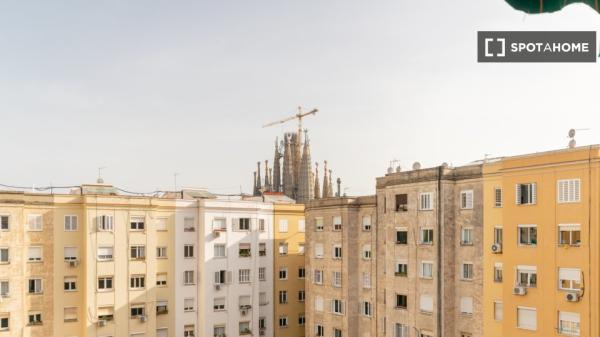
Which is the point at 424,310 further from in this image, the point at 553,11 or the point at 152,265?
the point at 553,11

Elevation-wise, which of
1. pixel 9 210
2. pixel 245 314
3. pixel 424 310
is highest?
pixel 9 210

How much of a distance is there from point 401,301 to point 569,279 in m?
13.5

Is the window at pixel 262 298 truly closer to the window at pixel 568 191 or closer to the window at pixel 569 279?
the window at pixel 569 279

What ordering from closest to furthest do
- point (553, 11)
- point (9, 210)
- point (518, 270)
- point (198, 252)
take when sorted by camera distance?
1. point (553, 11)
2. point (518, 270)
3. point (9, 210)
4. point (198, 252)

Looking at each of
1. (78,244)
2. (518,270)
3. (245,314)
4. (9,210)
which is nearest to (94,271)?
(78,244)

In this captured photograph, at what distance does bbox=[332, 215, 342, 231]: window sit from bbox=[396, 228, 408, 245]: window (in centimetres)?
798

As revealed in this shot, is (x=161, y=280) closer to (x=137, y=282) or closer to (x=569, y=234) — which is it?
(x=137, y=282)

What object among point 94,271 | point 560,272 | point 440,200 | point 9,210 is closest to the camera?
point 560,272

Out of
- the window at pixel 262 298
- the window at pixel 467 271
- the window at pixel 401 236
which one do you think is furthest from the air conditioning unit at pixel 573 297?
the window at pixel 262 298

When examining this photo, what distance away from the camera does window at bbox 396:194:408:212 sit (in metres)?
41.4

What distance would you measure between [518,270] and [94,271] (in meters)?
31.7

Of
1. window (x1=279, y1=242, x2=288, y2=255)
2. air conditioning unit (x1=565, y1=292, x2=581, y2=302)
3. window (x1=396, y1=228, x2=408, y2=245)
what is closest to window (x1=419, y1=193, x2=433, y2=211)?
window (x1=396, y1=228, x2=408, y2=245)

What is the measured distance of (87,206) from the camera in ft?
156

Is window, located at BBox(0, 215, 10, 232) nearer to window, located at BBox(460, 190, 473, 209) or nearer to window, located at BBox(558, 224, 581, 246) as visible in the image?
window, located at BBox(460, 190, 473, 209)
